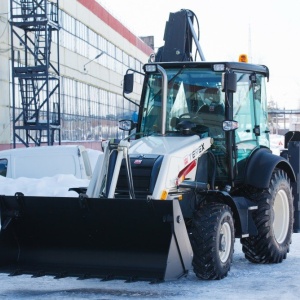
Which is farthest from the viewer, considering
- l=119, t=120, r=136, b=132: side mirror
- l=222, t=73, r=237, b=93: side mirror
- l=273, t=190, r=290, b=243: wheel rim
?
l=273, t=190, r=290, b=243: wheel rim

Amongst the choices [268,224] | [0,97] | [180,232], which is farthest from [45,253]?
[0,97]

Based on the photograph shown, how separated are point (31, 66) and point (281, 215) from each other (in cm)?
2522

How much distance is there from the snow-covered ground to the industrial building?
25.3 metres

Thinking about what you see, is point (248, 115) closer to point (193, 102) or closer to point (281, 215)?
point (193, 102)

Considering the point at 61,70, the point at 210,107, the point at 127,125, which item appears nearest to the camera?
the point at 210,107

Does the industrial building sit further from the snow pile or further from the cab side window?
the snow pile

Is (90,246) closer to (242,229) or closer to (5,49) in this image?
(242,229)

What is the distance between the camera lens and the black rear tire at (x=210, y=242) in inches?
368

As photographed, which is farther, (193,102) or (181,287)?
(193,102)

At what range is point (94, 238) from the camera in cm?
911

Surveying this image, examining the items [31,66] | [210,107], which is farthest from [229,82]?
[31,66]

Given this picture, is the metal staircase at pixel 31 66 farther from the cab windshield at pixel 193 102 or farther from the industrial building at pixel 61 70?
the cab windshield at pixel 193 102

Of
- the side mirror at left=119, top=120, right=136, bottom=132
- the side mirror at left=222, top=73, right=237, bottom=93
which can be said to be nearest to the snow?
the side mirror at left=119, top=120, right=136, bottom=132

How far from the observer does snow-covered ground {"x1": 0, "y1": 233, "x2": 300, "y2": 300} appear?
879 centimetres
